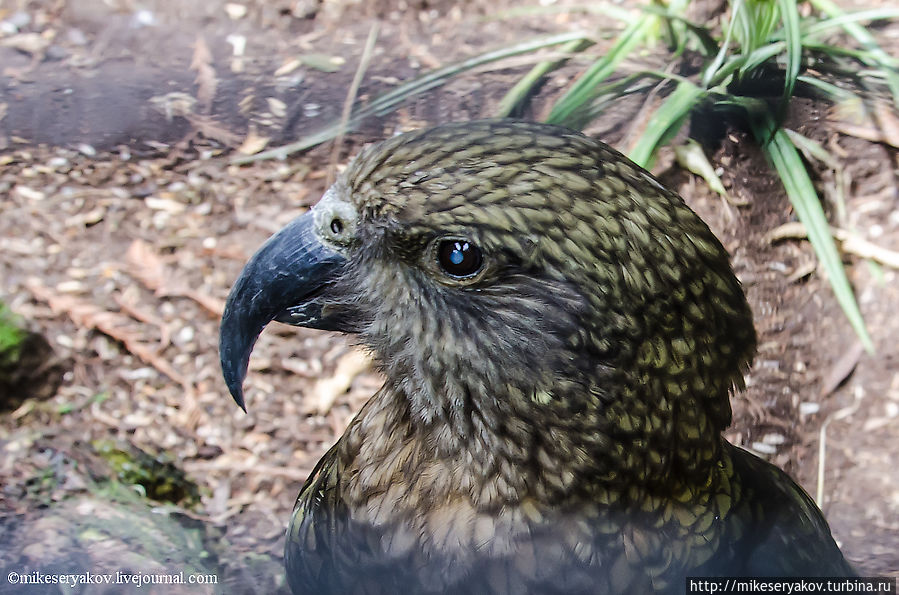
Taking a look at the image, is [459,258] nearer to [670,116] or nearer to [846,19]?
[670,116]

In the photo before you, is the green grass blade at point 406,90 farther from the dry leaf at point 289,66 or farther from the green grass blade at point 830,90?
the green grass blade at point 830,90

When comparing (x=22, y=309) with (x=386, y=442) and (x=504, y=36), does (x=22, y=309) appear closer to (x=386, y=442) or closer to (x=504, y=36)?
(x=386, y=442)

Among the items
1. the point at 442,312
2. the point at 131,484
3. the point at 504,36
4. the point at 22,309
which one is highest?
the point at 504,36

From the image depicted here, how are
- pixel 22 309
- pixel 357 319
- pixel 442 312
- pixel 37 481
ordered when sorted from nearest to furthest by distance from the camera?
pixel 442 312 < pixel 357 319 < pixel 37 481 < pixel 22 309

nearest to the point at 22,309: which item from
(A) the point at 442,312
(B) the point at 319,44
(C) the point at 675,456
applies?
(B) the point at 319,44

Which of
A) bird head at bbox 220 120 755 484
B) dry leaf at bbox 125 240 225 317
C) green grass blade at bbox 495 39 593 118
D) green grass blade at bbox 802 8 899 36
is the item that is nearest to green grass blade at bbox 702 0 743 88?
green grass blade at bbox 802 8 899 36

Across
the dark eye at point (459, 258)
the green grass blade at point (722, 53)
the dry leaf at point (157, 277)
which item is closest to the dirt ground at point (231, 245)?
the dry leaf at point (157, 277)

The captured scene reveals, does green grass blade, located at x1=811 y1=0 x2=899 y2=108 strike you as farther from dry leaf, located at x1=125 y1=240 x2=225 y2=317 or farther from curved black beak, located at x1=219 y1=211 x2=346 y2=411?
dry leaf, located at x1=125 y1=240 x2=225 y2=317
